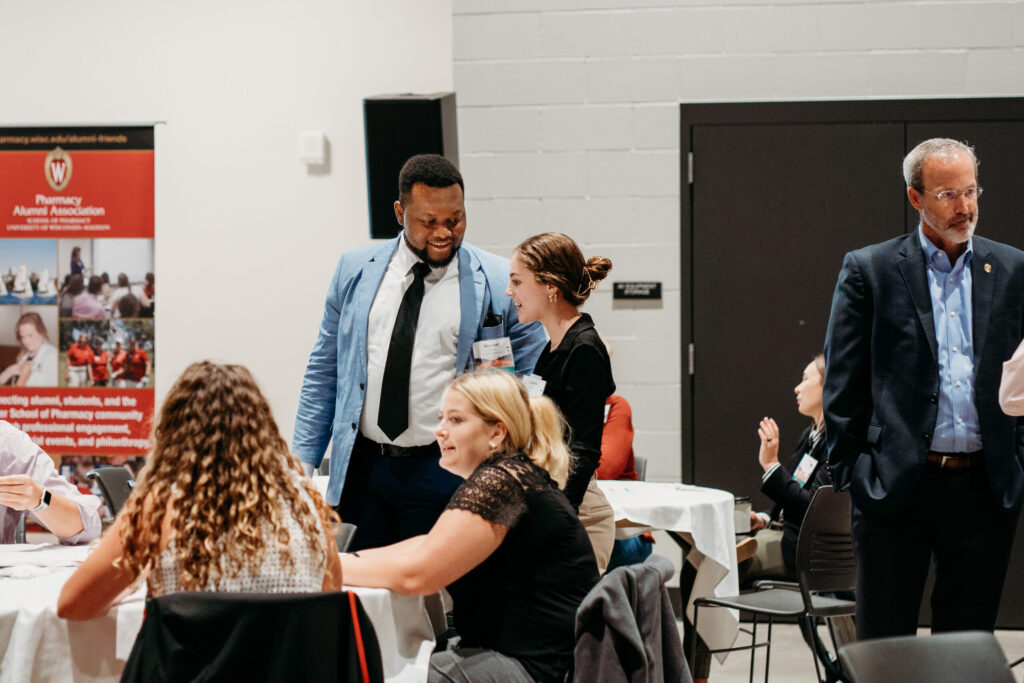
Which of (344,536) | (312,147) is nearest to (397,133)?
(312,147)

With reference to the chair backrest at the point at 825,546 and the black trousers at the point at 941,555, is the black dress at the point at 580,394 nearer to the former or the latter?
the black trousers at the point at 941,555

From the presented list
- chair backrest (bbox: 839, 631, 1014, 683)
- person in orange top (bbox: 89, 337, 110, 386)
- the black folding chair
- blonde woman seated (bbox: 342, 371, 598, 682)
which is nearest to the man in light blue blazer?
blonde woman seated (bbox: 342, 371, 598, 682)

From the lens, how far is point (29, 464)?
286cm

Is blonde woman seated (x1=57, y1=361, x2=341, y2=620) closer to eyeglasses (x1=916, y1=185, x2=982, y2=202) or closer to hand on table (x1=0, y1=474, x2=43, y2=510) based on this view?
hand on table (x1=0, y1=474, x2=43, y2=510)

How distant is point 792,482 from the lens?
13.0ft

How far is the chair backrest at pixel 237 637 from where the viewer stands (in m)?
1.54

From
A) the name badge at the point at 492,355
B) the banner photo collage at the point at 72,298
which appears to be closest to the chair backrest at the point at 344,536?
the name badge at the point at 492,355

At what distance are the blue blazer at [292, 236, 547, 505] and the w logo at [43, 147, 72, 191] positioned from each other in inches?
136

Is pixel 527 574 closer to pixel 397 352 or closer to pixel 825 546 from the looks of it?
pixel 397 352

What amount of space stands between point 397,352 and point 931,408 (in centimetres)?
131

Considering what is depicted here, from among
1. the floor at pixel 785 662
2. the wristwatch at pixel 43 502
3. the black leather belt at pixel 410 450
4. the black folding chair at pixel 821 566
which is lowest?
the floor at pixel 785 662

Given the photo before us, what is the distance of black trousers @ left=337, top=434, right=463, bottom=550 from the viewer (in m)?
2.71

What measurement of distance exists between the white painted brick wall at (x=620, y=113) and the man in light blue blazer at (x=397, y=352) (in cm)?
214

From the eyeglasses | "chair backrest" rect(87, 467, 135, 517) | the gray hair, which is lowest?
"chair backrest" rect(87, 467, 135, 517)
